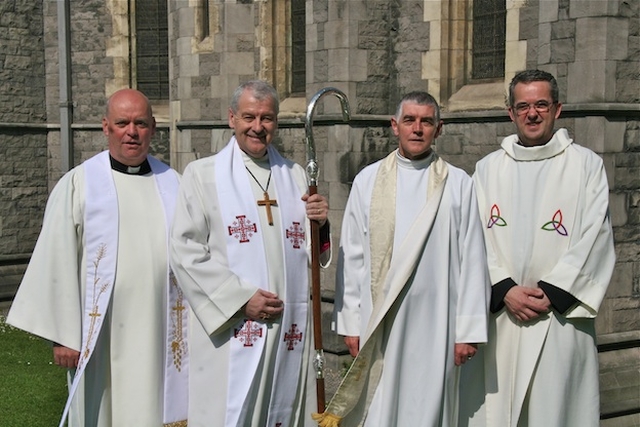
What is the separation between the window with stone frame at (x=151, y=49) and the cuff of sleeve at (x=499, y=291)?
10.4m

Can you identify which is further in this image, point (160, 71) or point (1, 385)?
point (160, 71)

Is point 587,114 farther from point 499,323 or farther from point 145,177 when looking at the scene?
point 145,177

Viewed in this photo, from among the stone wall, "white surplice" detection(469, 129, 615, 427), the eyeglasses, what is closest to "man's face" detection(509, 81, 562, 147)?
the eyeglasses

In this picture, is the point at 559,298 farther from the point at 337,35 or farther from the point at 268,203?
the point at 337,35

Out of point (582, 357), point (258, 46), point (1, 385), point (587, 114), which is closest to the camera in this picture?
point (582, 357)

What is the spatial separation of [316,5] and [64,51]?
5.89 m

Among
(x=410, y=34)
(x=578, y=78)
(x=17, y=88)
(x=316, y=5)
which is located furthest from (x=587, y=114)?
(x=17, y=88)

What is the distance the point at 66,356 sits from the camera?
4.92 metres

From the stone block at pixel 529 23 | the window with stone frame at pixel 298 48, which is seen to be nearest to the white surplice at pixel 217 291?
the stone block at pixel 529 23

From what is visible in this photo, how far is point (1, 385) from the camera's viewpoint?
874 centimetres

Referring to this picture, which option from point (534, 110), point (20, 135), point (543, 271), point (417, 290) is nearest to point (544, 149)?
point (534, 110)

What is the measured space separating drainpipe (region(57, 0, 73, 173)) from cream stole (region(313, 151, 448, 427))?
32.2 ft

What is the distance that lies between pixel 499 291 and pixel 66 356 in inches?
89.0

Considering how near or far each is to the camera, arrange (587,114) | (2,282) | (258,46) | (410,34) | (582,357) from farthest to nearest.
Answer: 1. (2,282)
2. (258,46)
3. (410,34)
4. (587,114)
5. (582,357)
